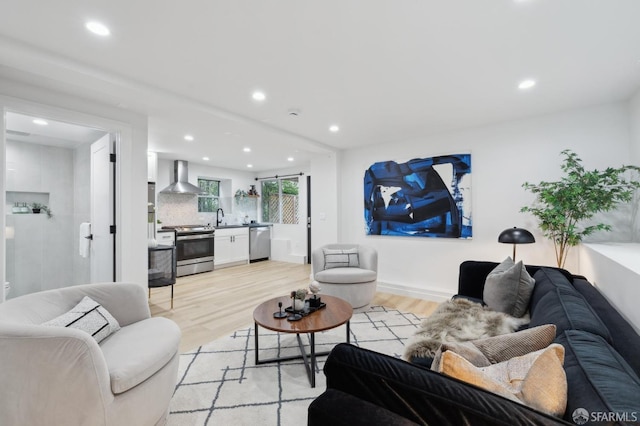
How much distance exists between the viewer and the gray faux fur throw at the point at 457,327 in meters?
1.54

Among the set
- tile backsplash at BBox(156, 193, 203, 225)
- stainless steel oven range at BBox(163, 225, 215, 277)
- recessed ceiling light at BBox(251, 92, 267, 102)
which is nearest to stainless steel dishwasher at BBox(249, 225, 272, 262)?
stainless steel oven range at BBox(163, 225, 215, 277)

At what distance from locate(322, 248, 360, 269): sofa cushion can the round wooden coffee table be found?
1.15 meters

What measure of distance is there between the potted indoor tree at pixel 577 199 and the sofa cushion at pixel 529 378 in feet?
8.62

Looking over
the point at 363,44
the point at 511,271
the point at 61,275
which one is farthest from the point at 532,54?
the point at 61,275

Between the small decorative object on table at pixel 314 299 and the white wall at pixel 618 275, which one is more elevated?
the white wall at pixel 618 275

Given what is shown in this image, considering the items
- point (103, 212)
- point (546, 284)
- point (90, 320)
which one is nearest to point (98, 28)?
point (90, 320)

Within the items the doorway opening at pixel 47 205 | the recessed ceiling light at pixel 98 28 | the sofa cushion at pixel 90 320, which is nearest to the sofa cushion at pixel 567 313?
the sofa cushion at pixel 90 320

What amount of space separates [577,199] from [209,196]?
6823 mm

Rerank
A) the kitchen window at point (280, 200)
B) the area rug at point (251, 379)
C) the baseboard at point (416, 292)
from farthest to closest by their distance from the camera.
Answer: the kitchen window at point (280, 200)
the baseboard at point (416, 292)
the area rug at point (251, 379)

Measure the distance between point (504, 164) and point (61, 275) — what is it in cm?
652

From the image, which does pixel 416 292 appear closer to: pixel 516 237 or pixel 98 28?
pixel 516 237

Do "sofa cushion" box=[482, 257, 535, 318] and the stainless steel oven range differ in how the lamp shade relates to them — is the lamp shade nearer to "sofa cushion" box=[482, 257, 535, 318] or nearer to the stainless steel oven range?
"sofa cushion" box=[482, 257, 535, 318]

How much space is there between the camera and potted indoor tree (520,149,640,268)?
265 cm

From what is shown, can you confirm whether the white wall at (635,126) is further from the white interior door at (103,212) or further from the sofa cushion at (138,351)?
the white interior door at (103,212)
